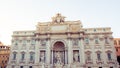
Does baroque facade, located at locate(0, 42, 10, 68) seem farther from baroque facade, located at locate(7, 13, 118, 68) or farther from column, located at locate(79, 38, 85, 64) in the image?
column, located at locate(79, 38, 85, 64)

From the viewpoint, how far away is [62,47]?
131 feet

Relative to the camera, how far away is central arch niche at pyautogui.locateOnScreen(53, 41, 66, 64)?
38.1 m

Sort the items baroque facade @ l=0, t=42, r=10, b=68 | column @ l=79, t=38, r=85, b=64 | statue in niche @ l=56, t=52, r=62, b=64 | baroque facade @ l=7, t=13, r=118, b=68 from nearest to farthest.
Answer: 1. column @ l=79, t=38, r=85, b=64
2. baroque facade @ l=7, t=13, r=118, b=68
3. statue in niche @ l=56, t=52, r=62, b=64
4. baroque facade @ l=0, t=42, r=10, b=68

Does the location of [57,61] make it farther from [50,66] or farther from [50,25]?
[50,25]

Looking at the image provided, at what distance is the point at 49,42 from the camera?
1548 inches

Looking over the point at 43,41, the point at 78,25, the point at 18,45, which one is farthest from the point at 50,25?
the point at 18,45

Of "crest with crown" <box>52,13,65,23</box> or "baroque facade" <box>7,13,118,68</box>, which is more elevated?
"crest with crown" <box>52,13,65,23</box>

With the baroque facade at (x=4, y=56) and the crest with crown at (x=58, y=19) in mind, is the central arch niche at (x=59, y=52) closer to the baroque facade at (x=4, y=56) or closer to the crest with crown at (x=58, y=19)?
the crest with crown at (x=58, y=19)

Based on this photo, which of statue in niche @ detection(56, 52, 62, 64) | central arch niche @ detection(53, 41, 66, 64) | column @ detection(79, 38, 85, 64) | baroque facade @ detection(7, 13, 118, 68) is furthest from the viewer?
central arch niche @ detection(53, 41, 66, 64)

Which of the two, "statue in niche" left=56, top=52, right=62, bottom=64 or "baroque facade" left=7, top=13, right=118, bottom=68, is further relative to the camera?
"statue in niche" left=56, top=52, right=62, bottom=64

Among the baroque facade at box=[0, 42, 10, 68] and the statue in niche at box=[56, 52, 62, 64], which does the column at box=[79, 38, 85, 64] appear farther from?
the baroque facade at box=[0, 42, 10, 68]

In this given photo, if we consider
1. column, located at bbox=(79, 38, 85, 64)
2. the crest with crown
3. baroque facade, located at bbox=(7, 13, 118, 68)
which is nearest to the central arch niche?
baroque facade, located at bbox=(7, 13, 118, 68)

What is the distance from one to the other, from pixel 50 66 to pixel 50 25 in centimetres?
1090

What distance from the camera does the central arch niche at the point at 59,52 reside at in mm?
38138
